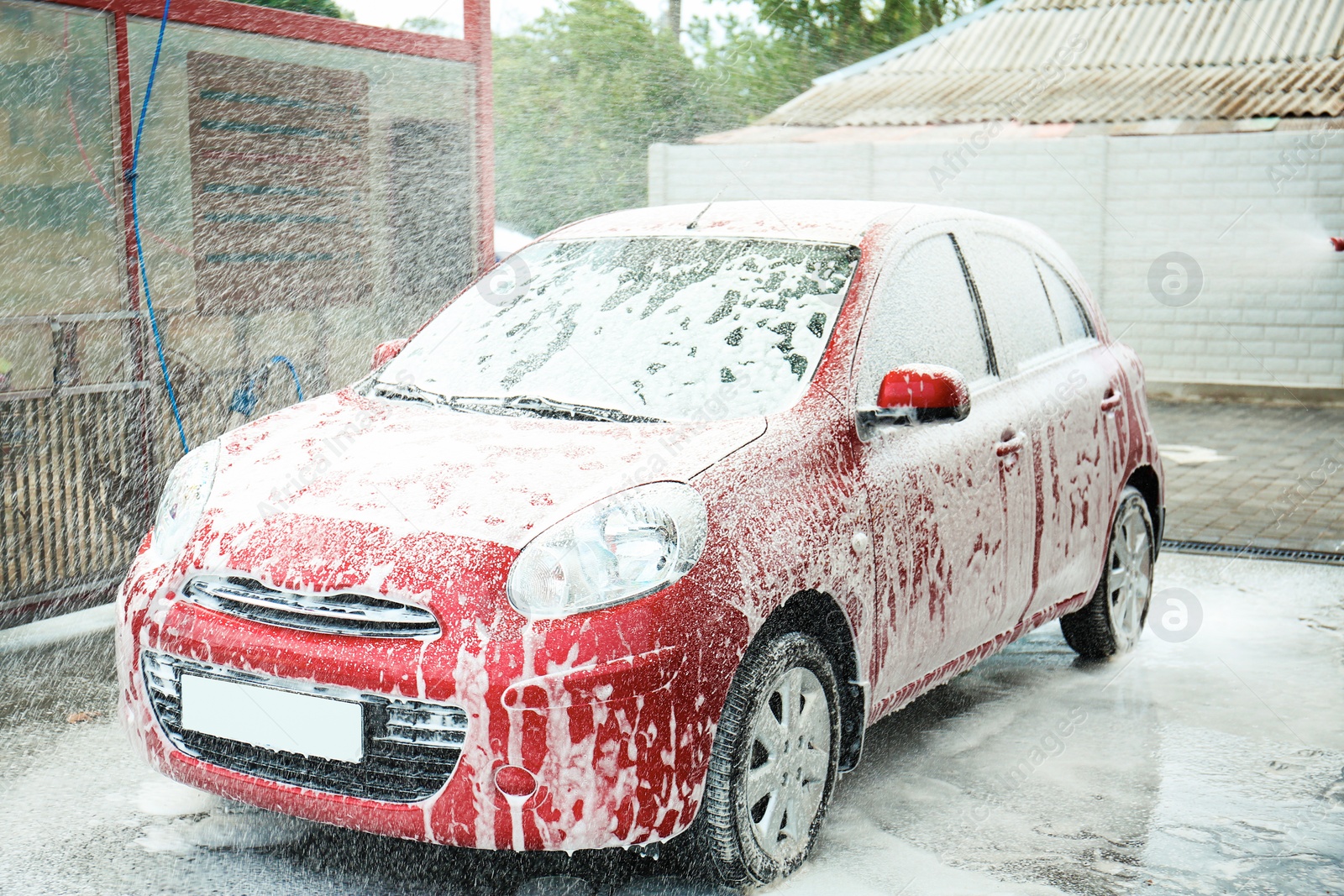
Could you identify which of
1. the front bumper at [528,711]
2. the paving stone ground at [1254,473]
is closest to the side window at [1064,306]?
the front bumper at [528,711]

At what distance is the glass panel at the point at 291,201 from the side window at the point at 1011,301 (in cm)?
510

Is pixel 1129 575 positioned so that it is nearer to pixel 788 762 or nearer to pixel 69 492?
pixel 788 762

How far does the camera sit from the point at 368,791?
305 cm

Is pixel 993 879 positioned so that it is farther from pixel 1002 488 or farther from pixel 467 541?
pixel 467 541

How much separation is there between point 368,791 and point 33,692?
236cm

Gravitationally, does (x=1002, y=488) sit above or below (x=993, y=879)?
above

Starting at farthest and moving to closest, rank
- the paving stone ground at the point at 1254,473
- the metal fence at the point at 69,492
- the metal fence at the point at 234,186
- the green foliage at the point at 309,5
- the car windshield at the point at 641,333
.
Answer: the green foliage at the point at 309,5 < the metal fence at the point at 234,186 < the paving stone ground at the point at 1254,473 < the metal fence at the point at 69,492 < the car windshield at the point at 641,333

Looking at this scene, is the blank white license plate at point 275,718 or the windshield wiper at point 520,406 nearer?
the blank white license plate at point 275,718

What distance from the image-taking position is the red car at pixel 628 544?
9.78ft

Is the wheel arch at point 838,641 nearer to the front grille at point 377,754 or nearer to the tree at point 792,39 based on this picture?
the front grille at point 377,754

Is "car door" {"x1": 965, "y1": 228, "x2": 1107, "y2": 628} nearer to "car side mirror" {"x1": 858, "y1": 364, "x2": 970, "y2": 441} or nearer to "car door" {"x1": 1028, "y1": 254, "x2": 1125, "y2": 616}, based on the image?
"car door" {"x1": 1028, "y1": 254, "x2": 1125, "y2": 616}

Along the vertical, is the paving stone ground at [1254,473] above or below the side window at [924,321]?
below

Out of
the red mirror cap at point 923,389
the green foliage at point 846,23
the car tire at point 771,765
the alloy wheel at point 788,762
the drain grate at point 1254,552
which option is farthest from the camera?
the green foliage at point 846,23

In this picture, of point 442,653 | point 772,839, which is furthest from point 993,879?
point 442,653
